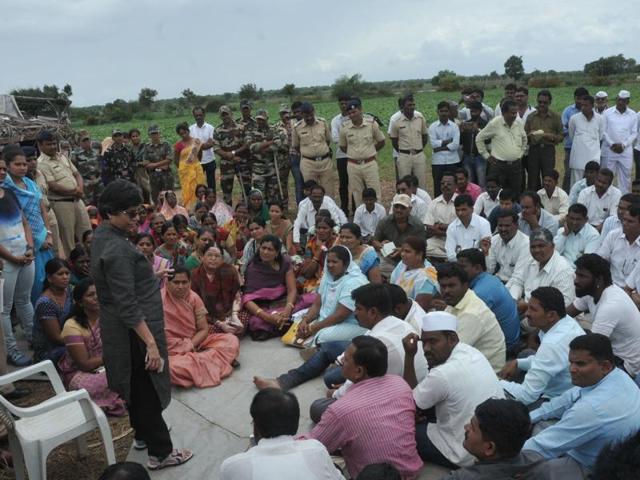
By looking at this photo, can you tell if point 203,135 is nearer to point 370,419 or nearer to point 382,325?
point 382,325

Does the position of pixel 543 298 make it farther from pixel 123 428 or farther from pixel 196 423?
pixel 123 428

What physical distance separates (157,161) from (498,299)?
24.1 feet

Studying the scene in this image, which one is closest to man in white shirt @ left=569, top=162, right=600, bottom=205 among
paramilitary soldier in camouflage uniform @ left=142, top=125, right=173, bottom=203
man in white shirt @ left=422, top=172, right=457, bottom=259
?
man in white shirt @ left=422, top=172, right=457, bottom=259

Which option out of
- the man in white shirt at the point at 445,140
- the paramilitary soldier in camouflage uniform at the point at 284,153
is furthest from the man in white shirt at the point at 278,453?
the paramilitary soldier in camouflage uniform at the point at 284,153

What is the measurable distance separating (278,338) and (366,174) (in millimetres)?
3927

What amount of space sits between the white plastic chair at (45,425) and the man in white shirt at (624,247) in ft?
15.7

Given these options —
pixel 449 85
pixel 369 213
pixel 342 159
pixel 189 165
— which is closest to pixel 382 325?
pixel 369 213

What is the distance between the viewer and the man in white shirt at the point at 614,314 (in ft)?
13.8

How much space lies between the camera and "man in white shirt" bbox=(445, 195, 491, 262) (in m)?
6.75

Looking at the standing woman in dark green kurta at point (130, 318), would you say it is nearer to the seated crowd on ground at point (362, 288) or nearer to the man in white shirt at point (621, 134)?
the seated crowd on ground at point (362, 288)

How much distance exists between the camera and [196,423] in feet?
14.7

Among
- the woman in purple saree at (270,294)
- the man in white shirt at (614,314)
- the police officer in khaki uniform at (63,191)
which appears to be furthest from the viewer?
the police officer in khaki uniform at (63,191)

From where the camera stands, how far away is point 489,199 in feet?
25.6

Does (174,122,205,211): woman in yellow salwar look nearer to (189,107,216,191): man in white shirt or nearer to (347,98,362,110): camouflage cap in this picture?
(189,107,216,191): man in white shirt
